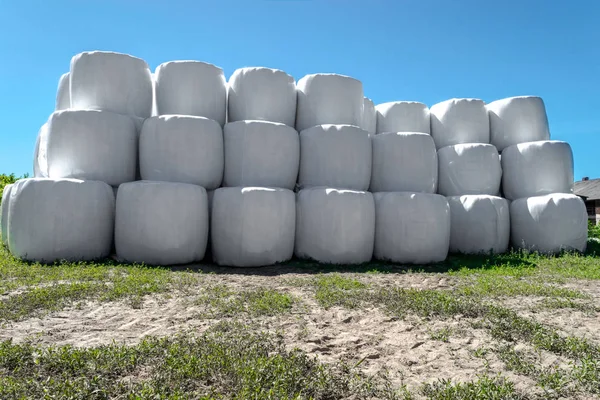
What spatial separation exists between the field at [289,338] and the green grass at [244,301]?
2cm

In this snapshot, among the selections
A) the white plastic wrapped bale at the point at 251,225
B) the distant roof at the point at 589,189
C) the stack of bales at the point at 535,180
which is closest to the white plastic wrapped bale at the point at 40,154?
the white plastic wrapped bale at the point at 251,225

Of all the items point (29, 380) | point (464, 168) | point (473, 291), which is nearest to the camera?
point (29, 380)

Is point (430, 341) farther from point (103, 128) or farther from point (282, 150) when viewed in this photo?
point (103, 128)

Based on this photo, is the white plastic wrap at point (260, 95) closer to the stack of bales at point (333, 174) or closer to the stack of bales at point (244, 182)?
the stack of bales at point (244, 182)

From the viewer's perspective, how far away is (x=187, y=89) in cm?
847

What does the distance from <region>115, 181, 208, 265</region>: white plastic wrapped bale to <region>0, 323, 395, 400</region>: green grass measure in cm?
404

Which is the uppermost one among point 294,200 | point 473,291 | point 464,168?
point 464,168

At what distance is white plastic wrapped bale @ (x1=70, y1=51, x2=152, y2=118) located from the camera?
8227 millimetres

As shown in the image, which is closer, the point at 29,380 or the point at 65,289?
the point at 29,380

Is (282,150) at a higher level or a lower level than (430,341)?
higher

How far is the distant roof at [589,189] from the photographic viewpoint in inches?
1025

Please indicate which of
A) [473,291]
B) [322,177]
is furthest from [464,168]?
[473,291]

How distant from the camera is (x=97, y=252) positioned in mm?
7527

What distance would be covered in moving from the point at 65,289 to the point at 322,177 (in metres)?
4.72
